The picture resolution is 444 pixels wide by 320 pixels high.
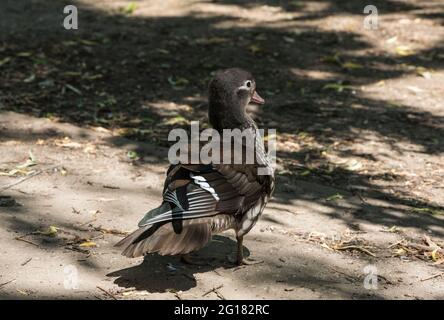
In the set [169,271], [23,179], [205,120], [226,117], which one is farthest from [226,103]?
[205,120]

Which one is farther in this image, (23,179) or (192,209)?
(23,179)

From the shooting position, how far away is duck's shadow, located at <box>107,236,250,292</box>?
4.98 metres

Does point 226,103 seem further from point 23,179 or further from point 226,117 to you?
point 23,179

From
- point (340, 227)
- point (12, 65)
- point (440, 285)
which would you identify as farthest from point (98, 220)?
point (12, 65)

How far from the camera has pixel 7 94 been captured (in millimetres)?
9133

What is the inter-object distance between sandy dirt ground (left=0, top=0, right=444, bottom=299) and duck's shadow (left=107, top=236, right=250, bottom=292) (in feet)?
0.05

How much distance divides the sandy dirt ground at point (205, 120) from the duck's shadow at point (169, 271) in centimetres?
2

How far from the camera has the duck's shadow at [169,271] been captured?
4984 mm

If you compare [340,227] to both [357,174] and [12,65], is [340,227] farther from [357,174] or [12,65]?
[12,65]

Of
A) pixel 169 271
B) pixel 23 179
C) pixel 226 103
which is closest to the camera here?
pixel 169 271

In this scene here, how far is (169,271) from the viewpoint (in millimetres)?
5215

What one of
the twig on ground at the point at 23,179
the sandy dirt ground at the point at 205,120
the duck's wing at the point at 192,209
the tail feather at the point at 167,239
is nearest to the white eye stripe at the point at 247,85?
the duck's wing at the point at 192,209

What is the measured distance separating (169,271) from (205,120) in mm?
3727

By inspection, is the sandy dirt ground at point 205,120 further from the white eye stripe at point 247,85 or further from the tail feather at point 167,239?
the white eye stripe at point 247,85
